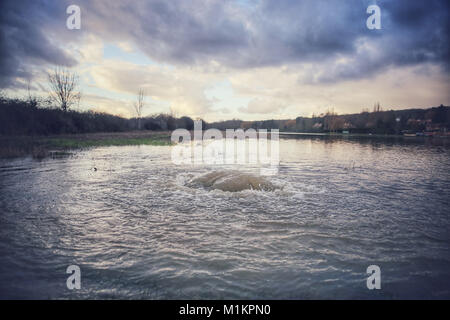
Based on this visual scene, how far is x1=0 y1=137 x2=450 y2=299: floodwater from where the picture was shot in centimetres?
359

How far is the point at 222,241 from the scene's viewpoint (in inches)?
197

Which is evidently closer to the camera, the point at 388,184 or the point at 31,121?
the point at 388,184

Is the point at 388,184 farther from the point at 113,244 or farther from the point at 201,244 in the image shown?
the point at 113,244

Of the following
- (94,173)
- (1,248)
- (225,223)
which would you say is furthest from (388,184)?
(94,173)

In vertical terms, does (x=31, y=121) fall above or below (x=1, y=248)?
above

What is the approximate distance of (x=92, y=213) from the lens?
653cm

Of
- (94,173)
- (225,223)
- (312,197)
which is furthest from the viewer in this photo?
(94,173)

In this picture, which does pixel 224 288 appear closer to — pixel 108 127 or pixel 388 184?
pixel 388 184

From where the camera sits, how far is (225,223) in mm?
5977

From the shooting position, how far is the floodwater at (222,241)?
3586 mm

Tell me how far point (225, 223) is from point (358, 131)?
412ft

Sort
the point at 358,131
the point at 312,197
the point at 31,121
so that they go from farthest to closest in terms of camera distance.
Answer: the point at 358,131
the point at 31,121
the point at 312,197
